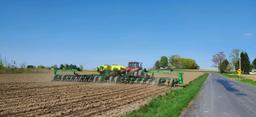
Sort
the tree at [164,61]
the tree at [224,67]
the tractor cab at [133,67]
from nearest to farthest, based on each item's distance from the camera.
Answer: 1. the tractor cab at [133,67]
2. the tree at [224,67]
3. the tree at [164,61]

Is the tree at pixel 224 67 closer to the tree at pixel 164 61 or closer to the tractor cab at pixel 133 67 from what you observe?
the tree at pixel 164 61

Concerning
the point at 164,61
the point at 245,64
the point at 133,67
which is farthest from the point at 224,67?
the point at 133,67

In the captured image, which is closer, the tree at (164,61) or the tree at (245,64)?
the tree at (245,64)

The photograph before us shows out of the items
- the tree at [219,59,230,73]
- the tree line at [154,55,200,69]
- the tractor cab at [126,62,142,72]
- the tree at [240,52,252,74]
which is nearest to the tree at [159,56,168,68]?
the tree line at [154,55,200,69]

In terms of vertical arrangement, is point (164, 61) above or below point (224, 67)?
above

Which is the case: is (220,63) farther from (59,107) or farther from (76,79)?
(59,107)

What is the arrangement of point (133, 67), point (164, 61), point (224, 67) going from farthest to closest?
1. point (164, 61)
2. point (224, 67)
3. point (133, 67)

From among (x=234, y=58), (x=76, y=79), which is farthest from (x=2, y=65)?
(x=234, y=58)

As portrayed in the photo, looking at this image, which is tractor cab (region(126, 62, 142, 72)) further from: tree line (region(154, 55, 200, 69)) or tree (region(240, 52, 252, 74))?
tree line (region(154, 55, 200, 69))

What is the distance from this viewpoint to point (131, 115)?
45.7 feet

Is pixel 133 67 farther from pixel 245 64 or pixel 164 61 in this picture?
pixel 164 61

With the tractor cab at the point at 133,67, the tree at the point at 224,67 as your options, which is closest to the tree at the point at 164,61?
the tree at the point at 224,67

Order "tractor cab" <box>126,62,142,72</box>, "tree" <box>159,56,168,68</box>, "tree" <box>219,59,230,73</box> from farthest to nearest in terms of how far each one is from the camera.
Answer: "tree" <box>159,56,168,68</box> < "tree" <box>219,59,230,73</box> < "tractor cab" <box>126,62,142,72</box>

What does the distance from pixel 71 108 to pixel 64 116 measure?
2267 mm
